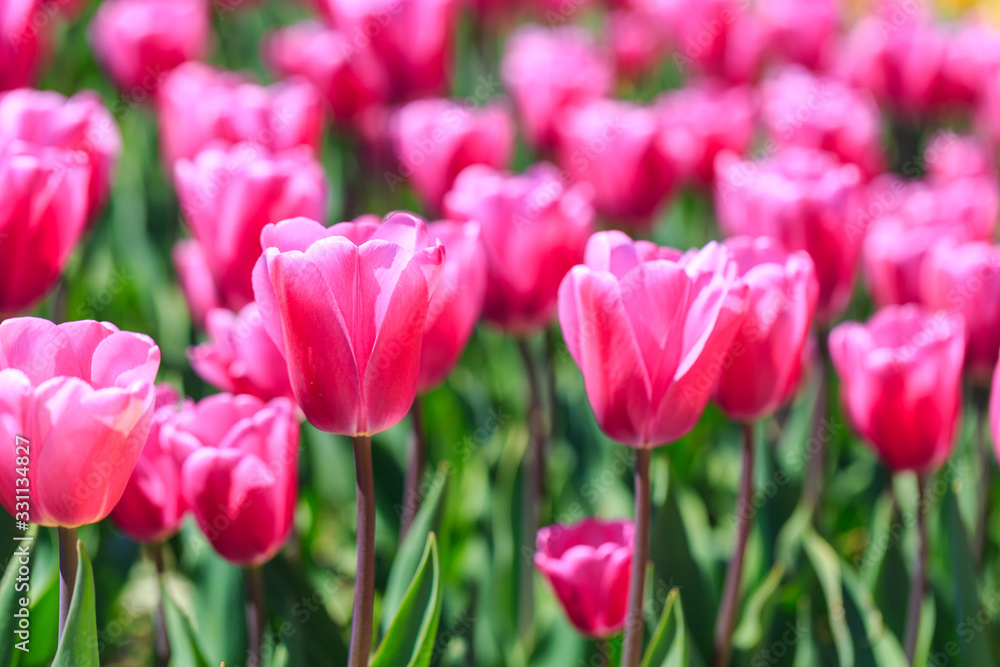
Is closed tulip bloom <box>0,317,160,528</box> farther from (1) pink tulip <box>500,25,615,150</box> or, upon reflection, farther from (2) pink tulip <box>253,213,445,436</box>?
(1) pink tulip <box>500,25,615,150</box>

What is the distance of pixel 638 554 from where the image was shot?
1.00 metres

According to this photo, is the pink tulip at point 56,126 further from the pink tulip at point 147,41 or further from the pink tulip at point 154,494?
the pink tulip at point 147,41

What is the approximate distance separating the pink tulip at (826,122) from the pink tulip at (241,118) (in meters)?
1.08

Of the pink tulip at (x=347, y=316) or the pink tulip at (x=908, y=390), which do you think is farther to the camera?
the pink tulip at (x=908, y=390)

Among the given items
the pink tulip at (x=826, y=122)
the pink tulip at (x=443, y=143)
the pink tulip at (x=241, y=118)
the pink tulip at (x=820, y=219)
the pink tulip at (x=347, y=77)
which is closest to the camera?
the pink tulip at (x=820, y=219)

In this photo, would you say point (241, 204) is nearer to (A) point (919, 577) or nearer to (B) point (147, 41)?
Result: (A) point (919, 577)

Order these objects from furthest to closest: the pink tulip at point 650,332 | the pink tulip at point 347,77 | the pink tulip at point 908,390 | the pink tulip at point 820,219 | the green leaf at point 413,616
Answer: the pink tulip at point 347,77, the pink tulip at point 820,219, the pink tulip at point 908,390, the green leaf at point 413,616, the pink tulip at point 650,332

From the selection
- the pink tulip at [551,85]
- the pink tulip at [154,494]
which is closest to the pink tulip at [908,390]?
the pink tulip at [154,494]

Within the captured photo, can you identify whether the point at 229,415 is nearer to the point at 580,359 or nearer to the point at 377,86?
the point at 580,359

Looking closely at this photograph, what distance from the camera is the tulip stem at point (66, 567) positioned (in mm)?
875

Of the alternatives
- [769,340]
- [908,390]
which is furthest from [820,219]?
[769,340]

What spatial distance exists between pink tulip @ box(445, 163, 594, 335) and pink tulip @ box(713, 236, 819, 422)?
319 millimetres

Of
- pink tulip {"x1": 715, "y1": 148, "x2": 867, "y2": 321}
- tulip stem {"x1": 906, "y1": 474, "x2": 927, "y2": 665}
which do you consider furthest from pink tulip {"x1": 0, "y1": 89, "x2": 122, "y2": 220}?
tulip stem {"x1": 906, "y1": 474, "x2": 927, "y2": 665}

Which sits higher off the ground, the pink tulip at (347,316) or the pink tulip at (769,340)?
the pink tulip at (347,316)
